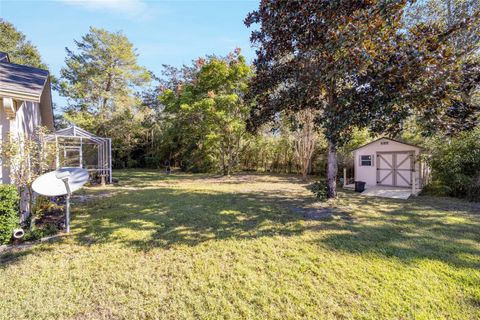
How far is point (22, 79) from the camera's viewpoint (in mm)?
4453

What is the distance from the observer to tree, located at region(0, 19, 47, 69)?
18609 millimetres

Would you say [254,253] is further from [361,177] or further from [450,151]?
[361,177]

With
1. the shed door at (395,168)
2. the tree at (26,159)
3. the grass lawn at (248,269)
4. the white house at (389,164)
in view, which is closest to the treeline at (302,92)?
the white house at (389,164)

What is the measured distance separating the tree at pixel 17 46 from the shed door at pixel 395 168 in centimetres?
2787

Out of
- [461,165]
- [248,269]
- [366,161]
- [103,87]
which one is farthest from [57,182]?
[103,87]

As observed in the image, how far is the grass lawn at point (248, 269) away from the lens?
2.35 meters

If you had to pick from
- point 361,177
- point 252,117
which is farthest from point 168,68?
point 361,177

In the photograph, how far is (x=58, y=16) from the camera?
7590mm

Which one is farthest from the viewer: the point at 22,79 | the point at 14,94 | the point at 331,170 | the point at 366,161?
the point at 366,161

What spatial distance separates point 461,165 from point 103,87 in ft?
86.8

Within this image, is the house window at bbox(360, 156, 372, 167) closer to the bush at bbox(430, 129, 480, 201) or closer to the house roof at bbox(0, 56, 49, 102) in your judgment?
the bush at bbox(430, 129, 480, 201)

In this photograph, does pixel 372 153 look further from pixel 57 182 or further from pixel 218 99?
pixel 57 182

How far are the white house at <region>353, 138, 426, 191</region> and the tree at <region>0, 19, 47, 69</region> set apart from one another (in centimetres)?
2714

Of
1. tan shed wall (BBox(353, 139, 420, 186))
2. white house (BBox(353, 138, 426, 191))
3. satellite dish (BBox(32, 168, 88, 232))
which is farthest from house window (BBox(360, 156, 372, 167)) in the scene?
satellite dish (BBox(32, 168, 88, 232))
